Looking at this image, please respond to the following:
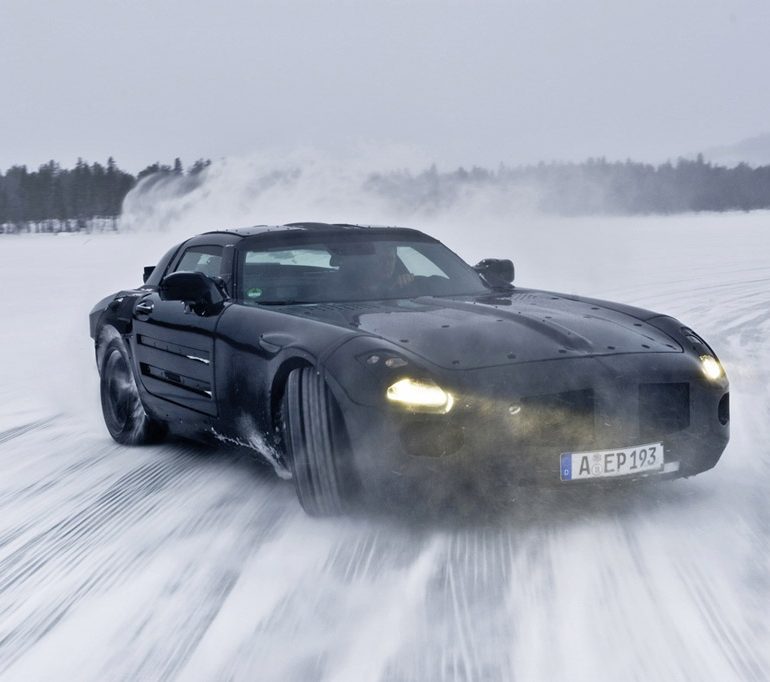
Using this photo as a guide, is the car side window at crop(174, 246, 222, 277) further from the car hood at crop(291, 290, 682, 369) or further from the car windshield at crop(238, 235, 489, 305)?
Result: the car hood at crop(291, 290, 682, 369)

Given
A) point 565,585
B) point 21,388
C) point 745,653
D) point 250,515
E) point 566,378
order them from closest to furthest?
point 745,653 → point 565,585 → point 566,378 → point 250,515 → point 21,388

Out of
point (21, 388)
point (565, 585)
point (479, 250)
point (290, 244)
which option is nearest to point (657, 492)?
point (565, 585)

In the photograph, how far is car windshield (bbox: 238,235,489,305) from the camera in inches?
200

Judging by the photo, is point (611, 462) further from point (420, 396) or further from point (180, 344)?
point (180, 344)

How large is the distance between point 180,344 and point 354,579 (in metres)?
2.24

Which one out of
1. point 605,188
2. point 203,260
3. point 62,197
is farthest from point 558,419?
point 62,197

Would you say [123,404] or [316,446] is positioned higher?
[316,446]

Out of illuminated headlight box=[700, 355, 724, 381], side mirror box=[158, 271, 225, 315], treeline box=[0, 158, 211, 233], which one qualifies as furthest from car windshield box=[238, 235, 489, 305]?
treeline box=[0, 158, 211, 233]

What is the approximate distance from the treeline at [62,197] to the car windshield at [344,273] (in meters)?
108

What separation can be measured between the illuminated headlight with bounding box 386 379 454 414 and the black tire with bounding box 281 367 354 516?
30 centimetres

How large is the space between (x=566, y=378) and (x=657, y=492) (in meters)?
0.89

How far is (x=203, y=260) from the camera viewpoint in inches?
226

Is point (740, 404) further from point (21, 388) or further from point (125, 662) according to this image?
point (21, 388)

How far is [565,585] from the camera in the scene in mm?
3270
